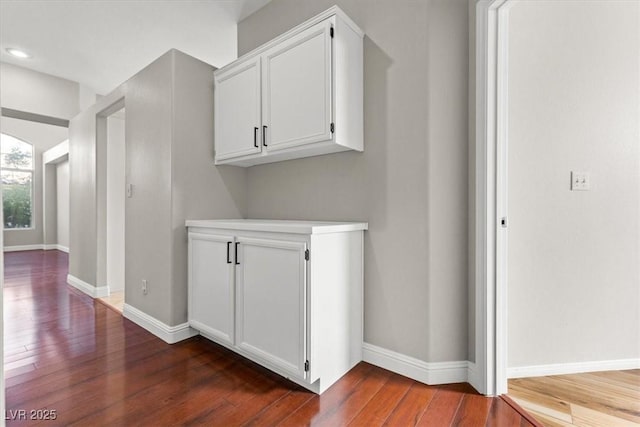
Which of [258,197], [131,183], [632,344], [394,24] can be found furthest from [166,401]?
[632,344]

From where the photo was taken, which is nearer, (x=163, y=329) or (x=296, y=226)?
(x=296, y=226)

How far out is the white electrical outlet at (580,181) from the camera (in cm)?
190

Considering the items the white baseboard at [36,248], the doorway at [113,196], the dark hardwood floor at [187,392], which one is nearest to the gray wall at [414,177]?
the dark hardwood floor at [187,392]

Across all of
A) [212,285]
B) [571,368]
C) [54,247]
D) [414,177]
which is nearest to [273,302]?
[212,285]

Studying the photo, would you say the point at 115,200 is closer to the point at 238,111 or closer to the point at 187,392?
the point at 238,111

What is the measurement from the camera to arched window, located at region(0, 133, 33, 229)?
725 cm

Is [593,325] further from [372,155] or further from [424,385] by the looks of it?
[372,155]

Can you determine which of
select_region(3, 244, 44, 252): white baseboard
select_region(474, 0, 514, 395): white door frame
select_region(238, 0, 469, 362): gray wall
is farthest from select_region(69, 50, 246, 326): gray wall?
select_region(3, 244, 44, 252): white baseboard

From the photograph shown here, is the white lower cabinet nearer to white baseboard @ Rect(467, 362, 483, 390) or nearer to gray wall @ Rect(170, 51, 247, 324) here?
gray wall @ Rect(170, 51, 247, 324)

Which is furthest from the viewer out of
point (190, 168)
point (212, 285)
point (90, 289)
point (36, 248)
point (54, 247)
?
point (54, 247)

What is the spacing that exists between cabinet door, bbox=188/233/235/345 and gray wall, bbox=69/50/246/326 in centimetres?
16

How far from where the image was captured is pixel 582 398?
1.67 m

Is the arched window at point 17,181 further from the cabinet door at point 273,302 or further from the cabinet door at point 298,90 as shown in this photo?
the cabinet door at point 273,302

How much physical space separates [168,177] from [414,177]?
5.80 feet
